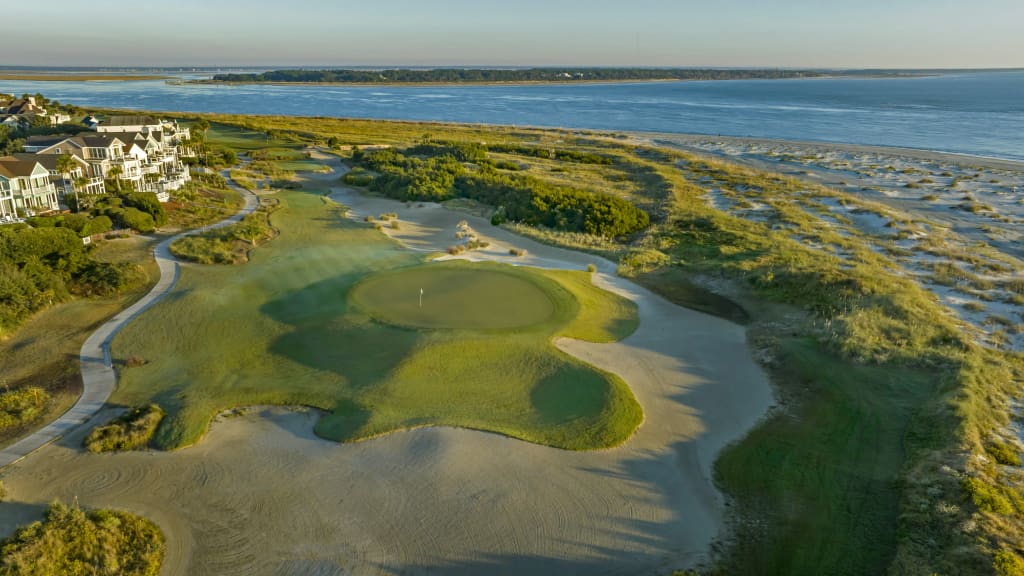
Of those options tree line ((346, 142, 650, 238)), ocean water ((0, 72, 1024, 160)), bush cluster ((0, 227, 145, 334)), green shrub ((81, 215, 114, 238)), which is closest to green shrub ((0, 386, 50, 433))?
bush cluster ((0, 227, 145, 334))

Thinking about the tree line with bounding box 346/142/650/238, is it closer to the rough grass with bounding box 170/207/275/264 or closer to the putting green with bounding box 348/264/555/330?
the putting green with bounding box 348/264/555/330

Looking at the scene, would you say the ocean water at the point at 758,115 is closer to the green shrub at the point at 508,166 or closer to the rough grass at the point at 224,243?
the green shrub at the point at 508,166

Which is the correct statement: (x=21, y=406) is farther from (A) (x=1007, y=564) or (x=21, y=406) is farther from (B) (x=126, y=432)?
(A) (x=1007, y=564)

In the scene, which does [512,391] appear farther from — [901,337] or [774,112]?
[774,112]

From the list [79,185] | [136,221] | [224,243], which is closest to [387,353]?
[224,243]

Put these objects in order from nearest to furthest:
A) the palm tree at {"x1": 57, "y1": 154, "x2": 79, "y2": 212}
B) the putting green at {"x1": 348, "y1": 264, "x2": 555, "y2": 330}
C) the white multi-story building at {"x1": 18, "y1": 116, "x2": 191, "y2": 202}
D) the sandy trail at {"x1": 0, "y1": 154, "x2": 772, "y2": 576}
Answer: the sandy trail at {"x1": 0, "y1": 154, "x2": 772, "y2": 576}, the putting green at {"x1": 348, "y1": 264, "x2": 555, "y2": 330}, the palm tree at {"x1": 57, "y1": 154, "x2": 79, "y2": 212}, the white multi-story building at {"x1": 18, "y1": 116, "x2": 191, "y2": 202}

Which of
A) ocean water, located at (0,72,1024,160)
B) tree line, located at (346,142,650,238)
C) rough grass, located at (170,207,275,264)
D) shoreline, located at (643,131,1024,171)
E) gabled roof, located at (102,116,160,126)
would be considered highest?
ocean water, located at (0,72,1024,160)
